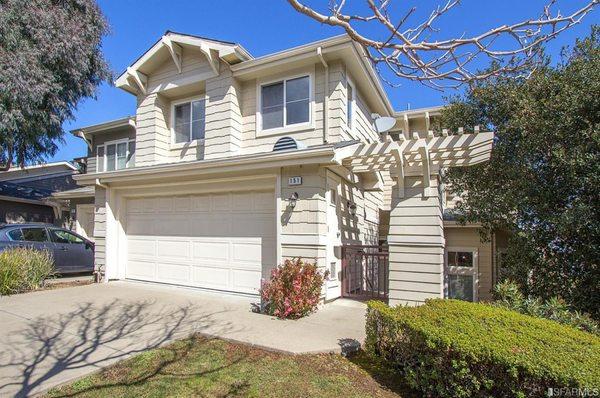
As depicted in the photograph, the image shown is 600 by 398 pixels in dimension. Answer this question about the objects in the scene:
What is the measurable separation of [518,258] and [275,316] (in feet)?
15.9

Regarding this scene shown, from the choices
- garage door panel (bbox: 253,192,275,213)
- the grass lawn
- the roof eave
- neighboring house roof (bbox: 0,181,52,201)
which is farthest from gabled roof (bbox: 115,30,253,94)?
neighboring house roof (bbox: 0,181,52,201)

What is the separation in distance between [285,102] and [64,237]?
28.5 feet

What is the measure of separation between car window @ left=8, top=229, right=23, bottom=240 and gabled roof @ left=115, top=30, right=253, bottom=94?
5.23m

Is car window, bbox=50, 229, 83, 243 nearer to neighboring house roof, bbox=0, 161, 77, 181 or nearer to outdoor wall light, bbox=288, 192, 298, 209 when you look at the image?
outdoor wall light, bbox=288, 192, 298, 209

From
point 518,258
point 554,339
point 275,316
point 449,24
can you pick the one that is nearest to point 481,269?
point 518,258

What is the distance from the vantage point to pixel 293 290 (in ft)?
21.4

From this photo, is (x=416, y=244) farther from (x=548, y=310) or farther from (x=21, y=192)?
(x=21, y=192)

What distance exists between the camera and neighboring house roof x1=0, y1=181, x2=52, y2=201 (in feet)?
56.6

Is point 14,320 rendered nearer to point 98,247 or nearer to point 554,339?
point 98,247

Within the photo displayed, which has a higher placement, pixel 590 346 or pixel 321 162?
pixel 321 162

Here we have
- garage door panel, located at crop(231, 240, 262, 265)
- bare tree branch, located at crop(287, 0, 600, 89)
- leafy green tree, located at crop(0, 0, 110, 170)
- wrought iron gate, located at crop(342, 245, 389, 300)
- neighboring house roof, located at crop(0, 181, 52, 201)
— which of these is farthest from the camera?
neighboring house roof, located at crop(0, 181, 52, 201)

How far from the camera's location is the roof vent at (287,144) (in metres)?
8.06

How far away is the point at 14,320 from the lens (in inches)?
241

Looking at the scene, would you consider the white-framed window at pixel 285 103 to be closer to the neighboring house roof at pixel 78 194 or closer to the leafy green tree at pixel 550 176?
the leafy green tree at pixel 550 176
